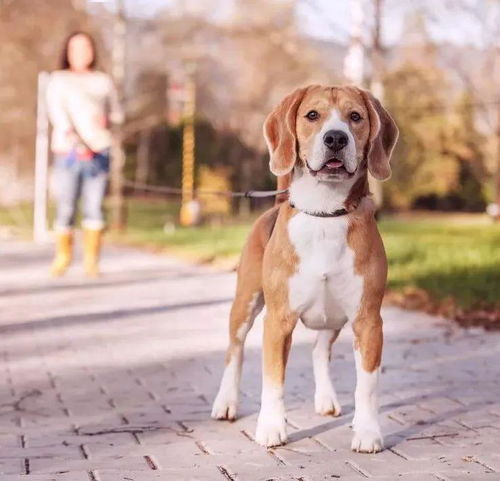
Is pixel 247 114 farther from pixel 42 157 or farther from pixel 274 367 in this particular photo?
pixel 274 367

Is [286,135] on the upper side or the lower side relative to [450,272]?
upper

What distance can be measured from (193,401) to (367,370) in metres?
1.27

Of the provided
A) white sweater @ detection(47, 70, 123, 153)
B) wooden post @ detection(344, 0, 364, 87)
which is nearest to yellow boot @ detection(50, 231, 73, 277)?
white sweater @ detection(47, 70, 123, 153)

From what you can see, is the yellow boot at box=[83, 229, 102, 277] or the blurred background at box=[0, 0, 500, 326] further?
the blurred background at box=[0, 0, 500, 326]

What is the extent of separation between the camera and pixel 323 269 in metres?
4.10

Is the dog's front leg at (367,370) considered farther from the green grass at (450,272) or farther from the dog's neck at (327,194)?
the green grass at (450,272)

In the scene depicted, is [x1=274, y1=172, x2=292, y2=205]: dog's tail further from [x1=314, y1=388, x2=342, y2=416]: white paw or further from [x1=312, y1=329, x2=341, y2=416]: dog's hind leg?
[x1=314, y1=388, x2=342, y2=416]: white paw

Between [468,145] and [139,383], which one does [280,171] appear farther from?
[468,145]

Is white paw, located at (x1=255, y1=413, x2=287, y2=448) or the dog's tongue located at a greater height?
the dog's tongue

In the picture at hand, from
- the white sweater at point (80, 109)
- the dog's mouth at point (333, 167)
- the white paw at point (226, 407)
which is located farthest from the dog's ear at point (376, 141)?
the white sweater at point (80, 109)

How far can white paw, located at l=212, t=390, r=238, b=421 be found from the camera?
469 centimetres

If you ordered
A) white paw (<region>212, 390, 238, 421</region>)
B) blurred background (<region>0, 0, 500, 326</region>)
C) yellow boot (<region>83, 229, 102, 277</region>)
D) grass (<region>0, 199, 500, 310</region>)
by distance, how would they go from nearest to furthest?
white paw (<region>212, 390, 238, 421</region>) < grass (<region>0, 199, 500, 310</region>) < yellow boot (<region>83, 229, 102, 277</region>) < blurred background (<region>0, 0, 500, 326</region>)

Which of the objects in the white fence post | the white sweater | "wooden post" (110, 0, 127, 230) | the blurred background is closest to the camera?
the white sweater

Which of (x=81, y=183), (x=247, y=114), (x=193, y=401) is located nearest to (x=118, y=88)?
(x=81, y=183)
